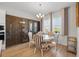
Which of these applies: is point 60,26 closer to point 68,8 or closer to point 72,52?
point 68,8

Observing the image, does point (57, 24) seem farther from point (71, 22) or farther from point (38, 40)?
point (38, 40)

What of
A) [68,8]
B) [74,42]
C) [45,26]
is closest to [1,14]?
[45,26]

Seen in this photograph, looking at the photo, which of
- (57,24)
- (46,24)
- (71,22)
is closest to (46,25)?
(46,24)

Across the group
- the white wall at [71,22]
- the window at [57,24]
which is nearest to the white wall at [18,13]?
the window at [57,24]

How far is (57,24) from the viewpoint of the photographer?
3.93 metres

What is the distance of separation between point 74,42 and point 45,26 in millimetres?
1419

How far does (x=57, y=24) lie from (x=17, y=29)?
2101 millimetres

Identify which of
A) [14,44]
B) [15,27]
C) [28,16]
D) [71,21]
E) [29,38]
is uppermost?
[28,16]

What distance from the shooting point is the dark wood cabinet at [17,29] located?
4156 mm

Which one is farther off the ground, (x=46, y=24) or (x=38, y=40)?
(x=46, y=24)

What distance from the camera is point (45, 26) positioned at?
383cm

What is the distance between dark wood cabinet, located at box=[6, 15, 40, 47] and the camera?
416 cm

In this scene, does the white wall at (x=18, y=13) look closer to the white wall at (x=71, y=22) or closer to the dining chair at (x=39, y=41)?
the dining chair at (x=39, y=41)

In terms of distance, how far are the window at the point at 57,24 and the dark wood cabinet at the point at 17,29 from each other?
0.79 meters
